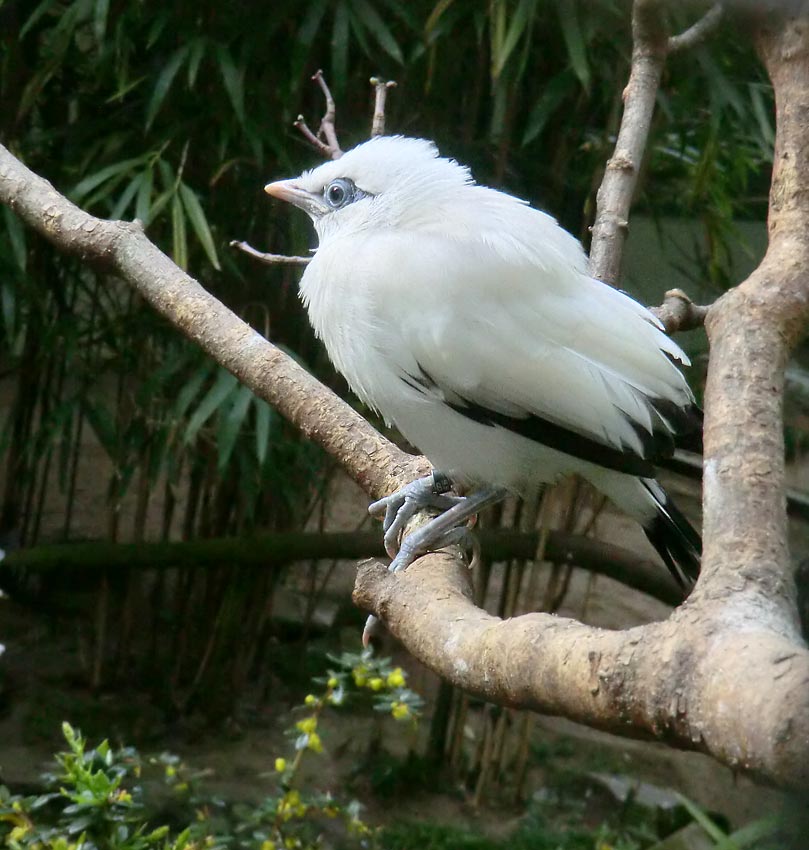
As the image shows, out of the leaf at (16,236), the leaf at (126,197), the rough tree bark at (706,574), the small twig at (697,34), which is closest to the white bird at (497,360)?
the rough tree bark at (706,574)

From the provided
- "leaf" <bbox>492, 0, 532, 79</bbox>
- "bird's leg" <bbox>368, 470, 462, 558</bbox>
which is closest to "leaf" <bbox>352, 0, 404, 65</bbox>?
"leaf" <bbox>492, 0, 532, 79</bbox>

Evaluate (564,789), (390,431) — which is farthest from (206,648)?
(564,789)

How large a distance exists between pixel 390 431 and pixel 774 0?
1.96m

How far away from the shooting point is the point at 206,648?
9.78 ft

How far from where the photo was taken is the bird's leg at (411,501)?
1526 mm

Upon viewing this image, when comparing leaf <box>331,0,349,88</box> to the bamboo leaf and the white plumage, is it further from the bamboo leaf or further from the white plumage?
the white plumage

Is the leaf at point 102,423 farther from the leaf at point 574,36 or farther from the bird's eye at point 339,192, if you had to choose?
the leaf at point 574,36

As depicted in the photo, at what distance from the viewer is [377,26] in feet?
7.27

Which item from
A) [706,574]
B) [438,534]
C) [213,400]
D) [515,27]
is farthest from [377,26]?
[706,574]

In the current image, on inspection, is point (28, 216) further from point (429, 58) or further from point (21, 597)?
Answer: point (21, 597)

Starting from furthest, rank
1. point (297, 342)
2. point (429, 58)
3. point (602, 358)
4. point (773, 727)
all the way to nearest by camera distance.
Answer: point (297, 342) < point (429, 58) < point (602, 358) < point (773, 727)

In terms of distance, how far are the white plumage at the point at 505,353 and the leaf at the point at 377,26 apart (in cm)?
77

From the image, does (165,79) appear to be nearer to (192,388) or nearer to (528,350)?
(192,388)

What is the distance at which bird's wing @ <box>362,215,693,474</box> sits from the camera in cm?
139
